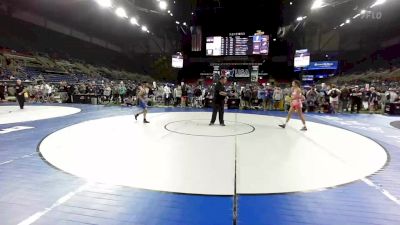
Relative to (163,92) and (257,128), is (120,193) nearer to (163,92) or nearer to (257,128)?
(257,128)

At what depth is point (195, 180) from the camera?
3.86 m

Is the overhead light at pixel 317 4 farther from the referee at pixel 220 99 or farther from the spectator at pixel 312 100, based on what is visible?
the referee at pixel 220 99

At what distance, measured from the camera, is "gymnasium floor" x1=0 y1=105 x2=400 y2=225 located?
2.93m

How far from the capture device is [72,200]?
3.20 metres

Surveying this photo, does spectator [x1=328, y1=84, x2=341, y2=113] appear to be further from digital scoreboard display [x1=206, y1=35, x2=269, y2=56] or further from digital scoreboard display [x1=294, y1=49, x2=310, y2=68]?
digital scoreboard display [x1=206, y1=35, x2=269, y2=56]

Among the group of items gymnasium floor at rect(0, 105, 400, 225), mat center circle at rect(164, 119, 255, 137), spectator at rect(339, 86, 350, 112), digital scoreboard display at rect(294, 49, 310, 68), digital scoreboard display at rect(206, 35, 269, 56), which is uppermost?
digital scoreboard display at rect(206, 35, 269, 56)

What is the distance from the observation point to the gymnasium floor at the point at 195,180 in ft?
9.62

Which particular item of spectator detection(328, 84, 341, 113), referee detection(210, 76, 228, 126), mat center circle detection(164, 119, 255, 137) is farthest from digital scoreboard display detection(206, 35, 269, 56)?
mat center circle detection(164, 119, 255, 137)

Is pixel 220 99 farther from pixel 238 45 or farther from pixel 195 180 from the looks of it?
pixel 238 45

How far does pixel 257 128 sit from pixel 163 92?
434 inches

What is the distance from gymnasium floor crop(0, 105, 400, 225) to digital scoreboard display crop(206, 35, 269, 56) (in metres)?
17.9

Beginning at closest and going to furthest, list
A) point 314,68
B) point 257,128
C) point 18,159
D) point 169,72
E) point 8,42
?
point 18,159 → point 257,128 → point 8,42 → point 314,68 → point 169,72

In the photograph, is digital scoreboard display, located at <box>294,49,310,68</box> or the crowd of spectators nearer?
the crowd of spectators

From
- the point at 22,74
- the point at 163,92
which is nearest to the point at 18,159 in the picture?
the point at 163,92
